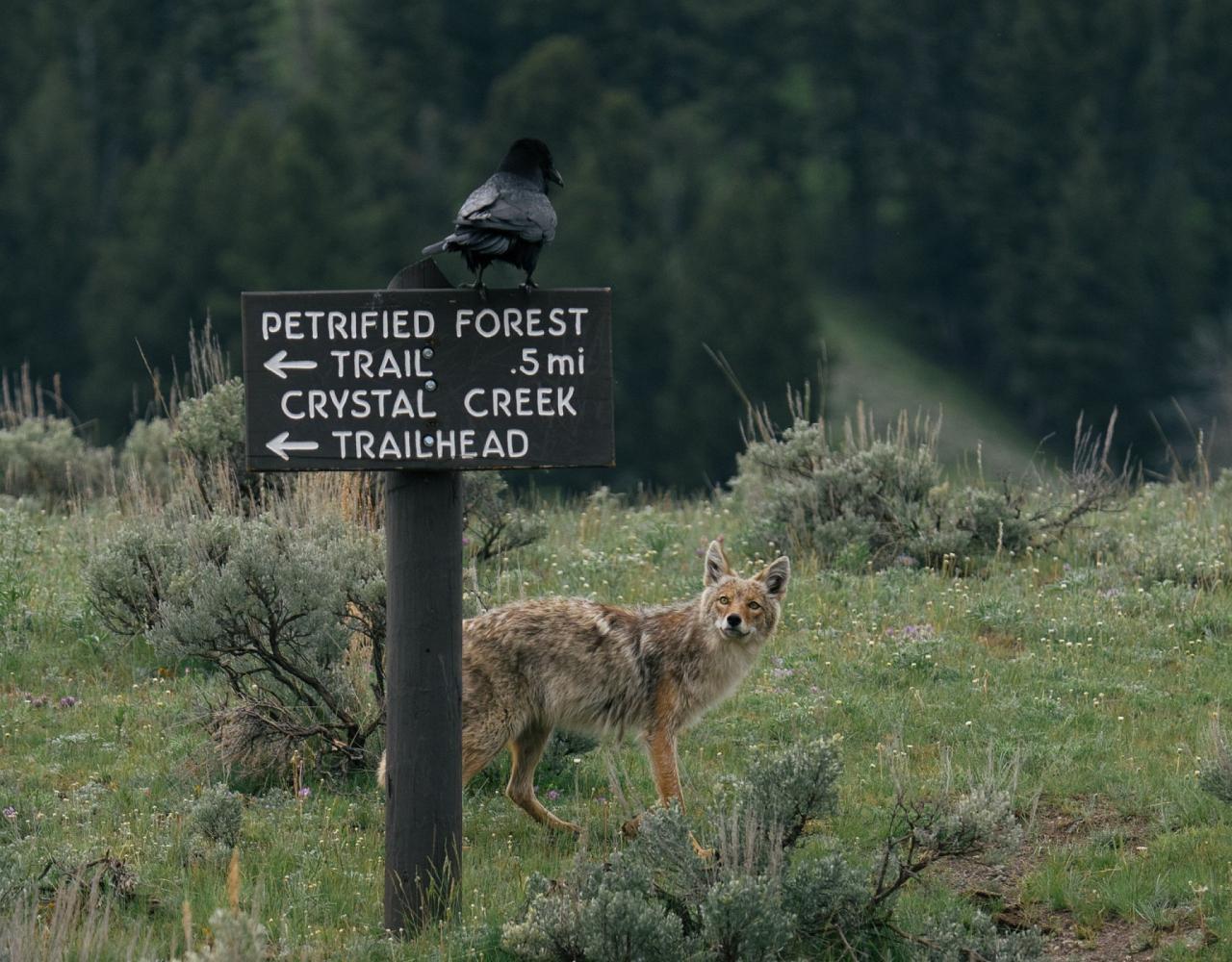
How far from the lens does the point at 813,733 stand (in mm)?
9672

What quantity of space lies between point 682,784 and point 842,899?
176cm

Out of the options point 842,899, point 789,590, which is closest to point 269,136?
point 789,590

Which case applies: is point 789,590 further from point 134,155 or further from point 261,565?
point 134,155

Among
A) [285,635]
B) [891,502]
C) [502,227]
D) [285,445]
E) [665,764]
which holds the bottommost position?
[665,764]

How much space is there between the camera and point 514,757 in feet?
29.2

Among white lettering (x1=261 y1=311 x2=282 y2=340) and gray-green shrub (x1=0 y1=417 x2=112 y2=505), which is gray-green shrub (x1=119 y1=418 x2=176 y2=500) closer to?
gray-green shrub (x1=0 y1=417 x2=112 y2=505)

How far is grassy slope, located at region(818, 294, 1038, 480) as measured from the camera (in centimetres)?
6556

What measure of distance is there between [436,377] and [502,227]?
57cm

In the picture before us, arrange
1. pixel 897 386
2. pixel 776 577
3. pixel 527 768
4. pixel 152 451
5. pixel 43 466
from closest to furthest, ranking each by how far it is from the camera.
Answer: pixel 527 768 < pixel 776 577 < pixel 152 451 < pixel 43 466 < pixel 897 386

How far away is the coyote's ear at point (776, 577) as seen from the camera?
9258mm

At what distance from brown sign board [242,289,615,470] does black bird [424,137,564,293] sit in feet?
0.48

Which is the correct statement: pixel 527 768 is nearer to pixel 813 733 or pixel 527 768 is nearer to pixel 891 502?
pixel 813 733

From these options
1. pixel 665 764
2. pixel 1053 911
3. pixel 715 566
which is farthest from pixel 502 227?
pixel 1053 911

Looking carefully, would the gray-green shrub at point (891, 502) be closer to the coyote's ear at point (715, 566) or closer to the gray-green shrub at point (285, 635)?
the coyote's ear at point (715, 566)
